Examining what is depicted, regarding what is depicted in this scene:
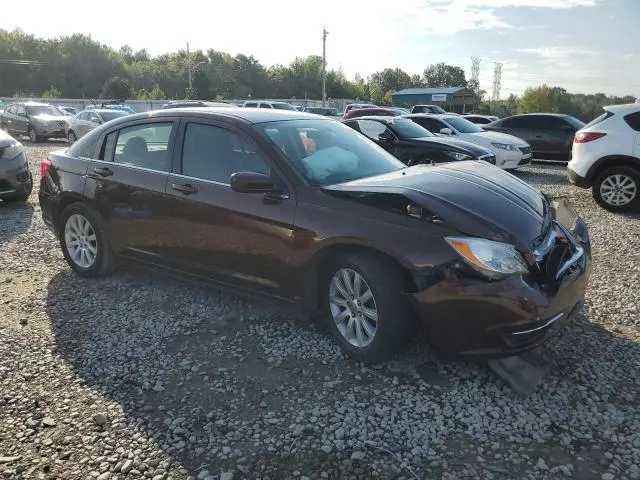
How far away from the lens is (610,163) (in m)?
8.31

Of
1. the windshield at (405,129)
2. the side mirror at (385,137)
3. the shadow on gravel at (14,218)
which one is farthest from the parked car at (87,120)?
the side mirror at (385,137)

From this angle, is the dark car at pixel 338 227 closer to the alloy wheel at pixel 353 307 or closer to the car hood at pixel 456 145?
the alloy wheel at pixel 353 307

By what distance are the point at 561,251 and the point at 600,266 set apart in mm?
2547

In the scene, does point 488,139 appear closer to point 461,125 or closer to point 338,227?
point 461,125

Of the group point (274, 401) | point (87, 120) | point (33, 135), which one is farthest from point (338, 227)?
point (33, 135)

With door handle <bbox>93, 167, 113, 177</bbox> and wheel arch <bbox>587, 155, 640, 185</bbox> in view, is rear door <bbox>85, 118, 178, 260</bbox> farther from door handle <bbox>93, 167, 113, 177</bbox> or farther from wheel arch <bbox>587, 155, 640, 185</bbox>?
wheel arch <bbox>587, 155, 640, 185</bbox>

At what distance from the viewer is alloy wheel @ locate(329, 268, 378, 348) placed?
3.46 metres

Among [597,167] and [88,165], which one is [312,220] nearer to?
[88,165]

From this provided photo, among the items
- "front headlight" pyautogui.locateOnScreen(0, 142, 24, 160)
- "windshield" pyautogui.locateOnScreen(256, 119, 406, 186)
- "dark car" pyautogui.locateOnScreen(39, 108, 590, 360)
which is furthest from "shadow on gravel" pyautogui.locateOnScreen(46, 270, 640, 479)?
"front headlight" pyautogui.locateOnScreen(0, 142, 24, 160)

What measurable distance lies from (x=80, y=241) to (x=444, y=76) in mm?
128506

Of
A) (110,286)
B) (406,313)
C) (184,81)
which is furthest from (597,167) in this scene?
(184,81)

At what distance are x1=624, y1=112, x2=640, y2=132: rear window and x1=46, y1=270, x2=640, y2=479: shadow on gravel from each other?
5173 mm

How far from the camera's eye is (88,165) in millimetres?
5086

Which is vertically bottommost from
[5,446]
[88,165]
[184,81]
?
[5,446]
